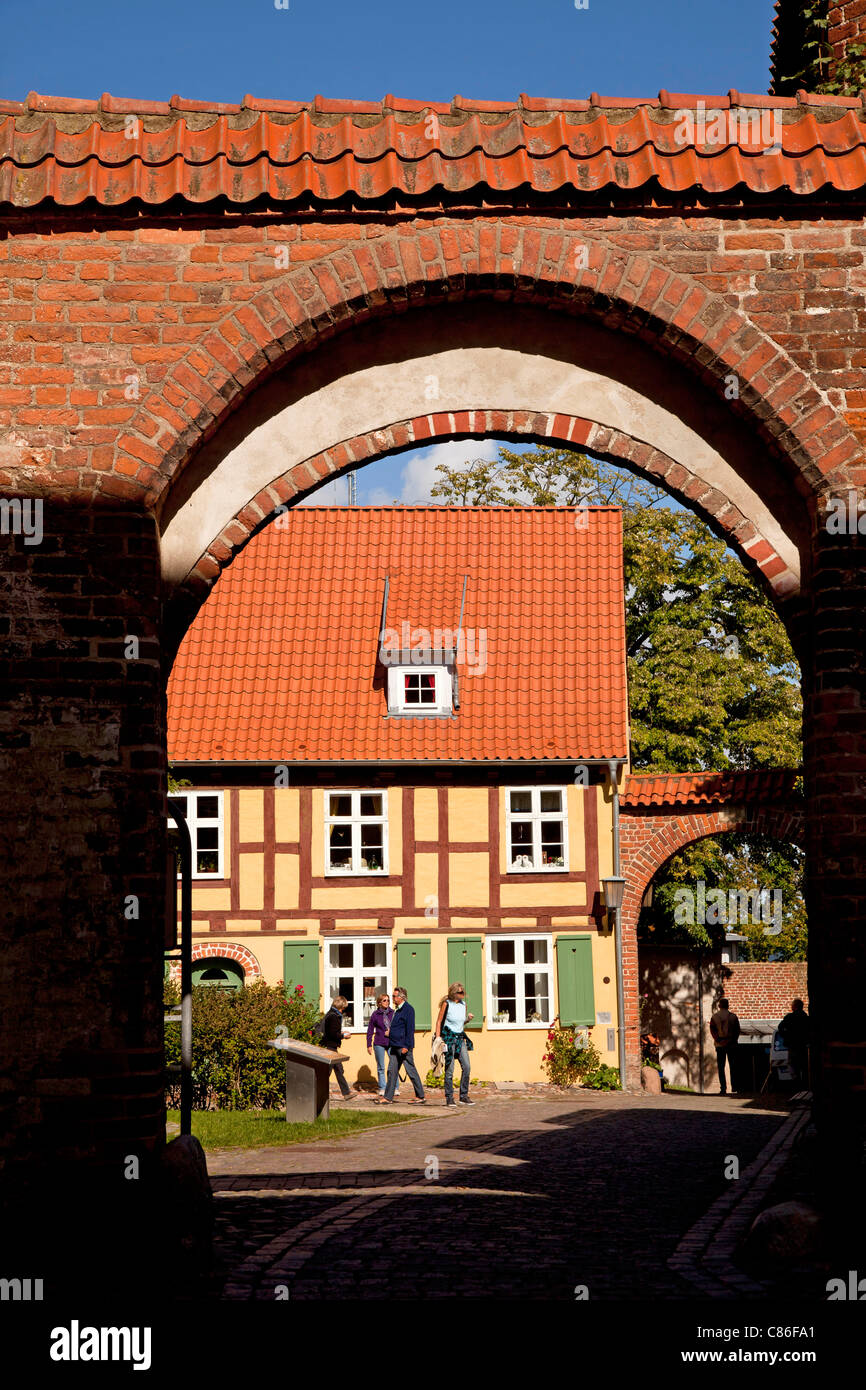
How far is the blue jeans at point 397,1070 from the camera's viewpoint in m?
18.9

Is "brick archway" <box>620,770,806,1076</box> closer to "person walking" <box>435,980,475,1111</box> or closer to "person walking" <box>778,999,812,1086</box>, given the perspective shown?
"person walking" <box>778,999,812,1086</box>

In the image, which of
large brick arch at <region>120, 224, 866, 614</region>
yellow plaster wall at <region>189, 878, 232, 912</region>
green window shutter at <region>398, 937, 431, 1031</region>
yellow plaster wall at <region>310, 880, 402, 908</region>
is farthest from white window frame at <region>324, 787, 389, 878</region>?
large brick arch at <region>120, 224, 866, 614</region>

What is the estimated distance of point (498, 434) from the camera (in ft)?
24.0

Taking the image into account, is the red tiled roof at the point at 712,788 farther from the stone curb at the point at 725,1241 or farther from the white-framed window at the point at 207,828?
the stone curb at the point at 725,1241

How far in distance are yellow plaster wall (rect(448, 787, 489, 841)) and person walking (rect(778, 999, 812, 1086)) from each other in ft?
17.7

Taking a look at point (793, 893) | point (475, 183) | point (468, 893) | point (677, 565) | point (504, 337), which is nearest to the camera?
point (475, 183)

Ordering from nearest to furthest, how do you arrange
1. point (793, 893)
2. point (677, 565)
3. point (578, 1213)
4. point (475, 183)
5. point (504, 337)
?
1. point (475, 183)
2. point (504, 337)
3. point (578, 1213)
4. point (677, 565)
5. point (793, 893)

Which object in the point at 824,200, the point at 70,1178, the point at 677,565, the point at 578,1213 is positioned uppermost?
the point at 677,565

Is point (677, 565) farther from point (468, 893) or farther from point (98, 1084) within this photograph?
point (98, 1084)

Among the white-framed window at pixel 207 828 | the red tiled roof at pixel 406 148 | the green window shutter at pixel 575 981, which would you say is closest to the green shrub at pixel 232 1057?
the white-framed window at pixel 207 828

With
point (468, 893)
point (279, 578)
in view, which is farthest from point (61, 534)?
point (279, 578)

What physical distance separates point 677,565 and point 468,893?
10.3 m

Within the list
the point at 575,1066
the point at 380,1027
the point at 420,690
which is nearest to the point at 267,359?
the point at 380,1027
